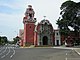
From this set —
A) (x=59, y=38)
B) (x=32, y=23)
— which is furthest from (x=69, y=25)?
(x=32, y=23)

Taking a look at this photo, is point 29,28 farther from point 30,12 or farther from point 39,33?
point 30,12

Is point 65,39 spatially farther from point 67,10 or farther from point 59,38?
point 67,10

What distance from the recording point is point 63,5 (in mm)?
90250

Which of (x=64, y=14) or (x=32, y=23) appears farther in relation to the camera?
(x=32, y=23)

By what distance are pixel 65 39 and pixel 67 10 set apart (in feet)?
35.0

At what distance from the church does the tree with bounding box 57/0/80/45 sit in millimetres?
7199

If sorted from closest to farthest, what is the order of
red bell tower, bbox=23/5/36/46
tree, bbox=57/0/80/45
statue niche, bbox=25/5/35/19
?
tree, bbox=57/0/80/45
red bell tower, bbox=23/5/36/46
statue niche, bbox=25/5/35/19

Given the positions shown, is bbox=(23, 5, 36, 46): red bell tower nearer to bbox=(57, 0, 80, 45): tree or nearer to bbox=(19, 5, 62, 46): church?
A: bbox=(19, 5, 62, 46): church

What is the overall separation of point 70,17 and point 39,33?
12.7 meters

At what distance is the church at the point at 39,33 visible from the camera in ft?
302

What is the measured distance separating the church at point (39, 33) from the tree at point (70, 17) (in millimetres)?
7199

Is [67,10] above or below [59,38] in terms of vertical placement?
above

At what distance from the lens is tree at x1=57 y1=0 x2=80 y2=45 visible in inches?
3386

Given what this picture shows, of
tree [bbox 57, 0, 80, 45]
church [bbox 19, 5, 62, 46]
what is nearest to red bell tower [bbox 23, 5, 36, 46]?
church [bbox 19, 5, 62, 46]
